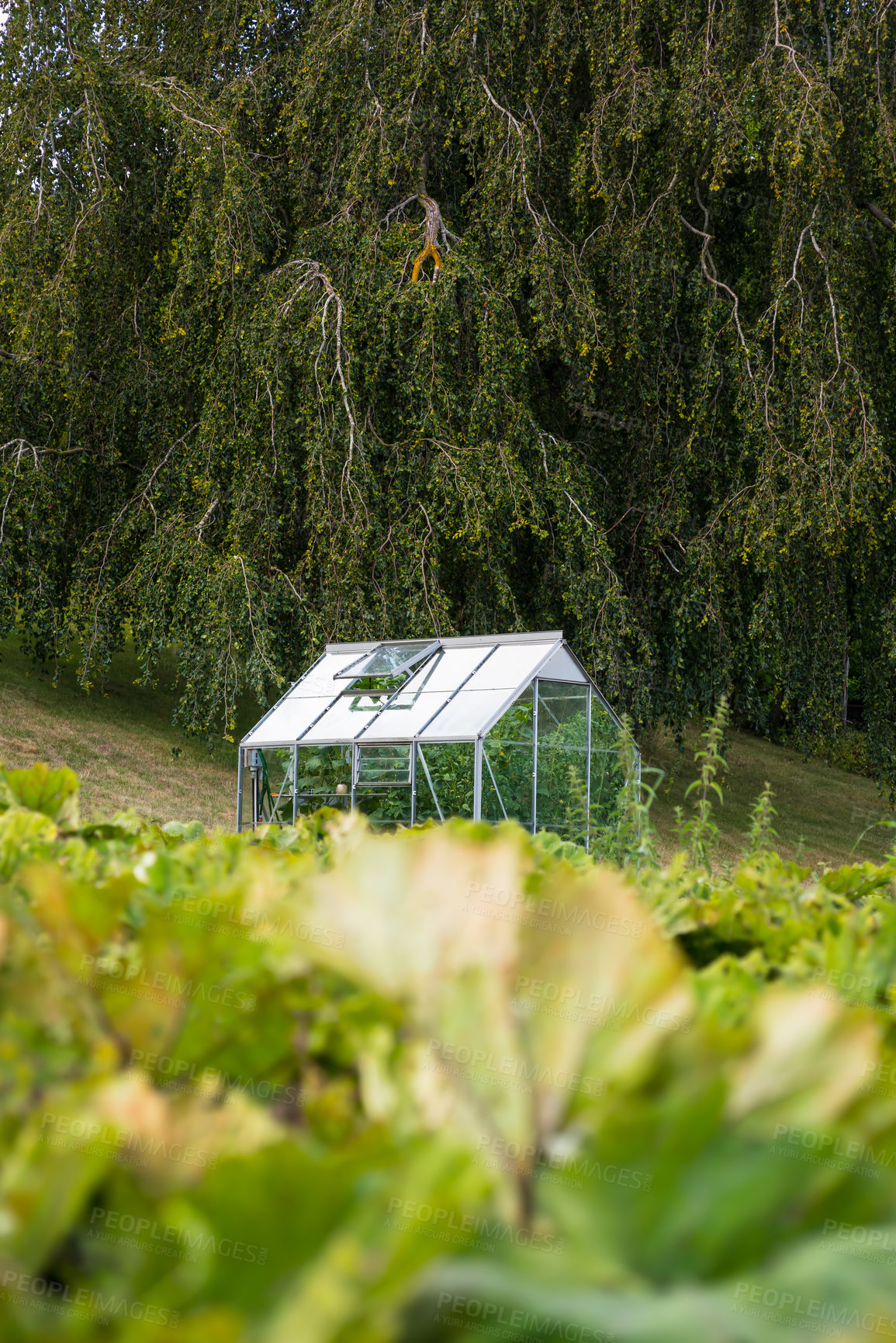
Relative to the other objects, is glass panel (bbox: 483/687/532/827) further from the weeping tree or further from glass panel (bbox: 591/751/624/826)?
the weeping tree

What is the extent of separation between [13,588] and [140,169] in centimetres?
410

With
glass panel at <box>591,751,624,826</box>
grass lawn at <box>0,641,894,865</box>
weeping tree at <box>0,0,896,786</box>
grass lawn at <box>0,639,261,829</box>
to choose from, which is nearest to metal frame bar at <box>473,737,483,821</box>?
glass panel at <box>591,751,624,826</box>

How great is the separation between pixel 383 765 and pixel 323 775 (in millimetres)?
713

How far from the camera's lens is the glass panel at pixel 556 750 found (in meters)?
8.30

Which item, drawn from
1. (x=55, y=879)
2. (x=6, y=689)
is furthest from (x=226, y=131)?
(x=55, y=879)

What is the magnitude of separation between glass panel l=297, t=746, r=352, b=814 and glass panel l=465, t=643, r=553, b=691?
1.17 meters

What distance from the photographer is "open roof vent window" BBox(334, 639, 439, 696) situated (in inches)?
343

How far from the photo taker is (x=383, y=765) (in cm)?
831

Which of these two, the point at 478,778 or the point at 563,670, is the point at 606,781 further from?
the point at 478,778

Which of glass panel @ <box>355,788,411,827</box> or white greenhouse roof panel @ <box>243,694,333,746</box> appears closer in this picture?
glass panel @ <box>355,788,411,827</box>

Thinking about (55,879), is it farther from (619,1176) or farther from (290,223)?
(290,223)

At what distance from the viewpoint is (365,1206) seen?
1.47 feet

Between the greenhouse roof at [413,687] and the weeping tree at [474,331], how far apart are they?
449 millimetres

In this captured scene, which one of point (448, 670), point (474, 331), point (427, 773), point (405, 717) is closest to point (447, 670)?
point (448, 670)
